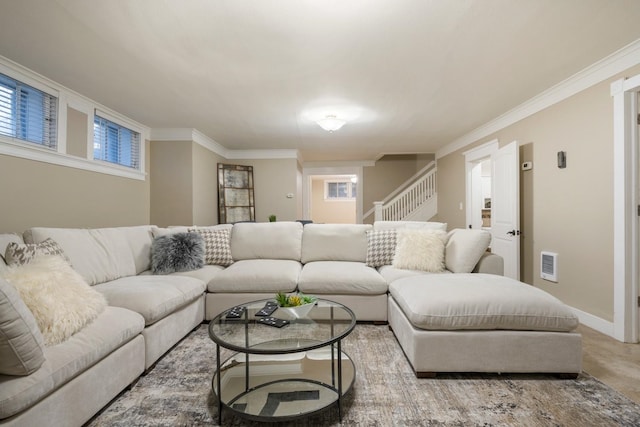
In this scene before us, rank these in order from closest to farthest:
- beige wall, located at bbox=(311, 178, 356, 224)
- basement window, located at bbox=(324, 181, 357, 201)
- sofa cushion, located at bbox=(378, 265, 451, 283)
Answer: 1. sofa cushion, located at bbox=(378, 265, 451, 283)
2. beige wall, located at bbox=(311, 178, 356, 224)
3. basement window, located at bbox=(324, 181, 357, 201)

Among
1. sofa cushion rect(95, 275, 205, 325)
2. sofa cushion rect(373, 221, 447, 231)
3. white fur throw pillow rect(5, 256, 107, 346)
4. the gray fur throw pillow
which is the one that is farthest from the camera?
sofa cushion rect(373, 221, 447, 231)

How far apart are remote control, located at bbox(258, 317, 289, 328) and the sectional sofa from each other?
764 mm

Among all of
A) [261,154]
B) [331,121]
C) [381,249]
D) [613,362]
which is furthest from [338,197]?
[613,362]

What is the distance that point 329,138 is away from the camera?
5.45 meters

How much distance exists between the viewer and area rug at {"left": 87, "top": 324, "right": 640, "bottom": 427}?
146 cm

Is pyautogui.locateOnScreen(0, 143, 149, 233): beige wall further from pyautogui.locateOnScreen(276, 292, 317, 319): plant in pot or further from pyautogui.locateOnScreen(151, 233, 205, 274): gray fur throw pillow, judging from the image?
pyautogui.locateOnScreen(276, 292, 317, 319): plant in pot

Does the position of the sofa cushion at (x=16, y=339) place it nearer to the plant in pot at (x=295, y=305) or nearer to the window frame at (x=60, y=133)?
the plant in pot at (x=295, y=305)

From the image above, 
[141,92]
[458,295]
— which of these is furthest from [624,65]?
[141,92]

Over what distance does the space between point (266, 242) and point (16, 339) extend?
233 centimetres

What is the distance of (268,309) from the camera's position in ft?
6.31

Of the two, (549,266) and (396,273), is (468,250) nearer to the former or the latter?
(396,273)

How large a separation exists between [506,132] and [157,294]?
4.57 meters

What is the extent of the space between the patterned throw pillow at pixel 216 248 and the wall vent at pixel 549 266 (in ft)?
11.4

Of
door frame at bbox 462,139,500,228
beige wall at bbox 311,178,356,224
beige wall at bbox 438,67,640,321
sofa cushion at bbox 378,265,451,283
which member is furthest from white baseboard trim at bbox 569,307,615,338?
beige wall at bbox 311,178,356,224
